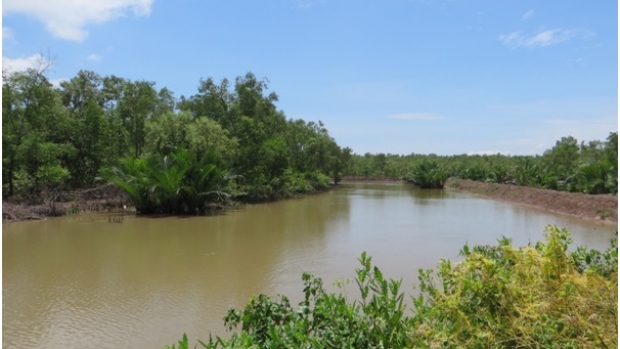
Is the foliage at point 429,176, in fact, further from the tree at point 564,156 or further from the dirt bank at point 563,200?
the tree at point 564,156

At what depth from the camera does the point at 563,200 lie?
19203 millimetres

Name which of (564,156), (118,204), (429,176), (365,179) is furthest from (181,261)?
(365,179)

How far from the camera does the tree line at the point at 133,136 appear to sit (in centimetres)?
1572

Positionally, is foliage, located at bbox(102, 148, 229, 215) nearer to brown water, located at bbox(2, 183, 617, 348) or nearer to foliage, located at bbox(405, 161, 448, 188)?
brown water, located at bbox(2, 183, 617, 348)

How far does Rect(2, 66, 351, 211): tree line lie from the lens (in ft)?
51.6

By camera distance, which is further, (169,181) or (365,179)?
(365,179)

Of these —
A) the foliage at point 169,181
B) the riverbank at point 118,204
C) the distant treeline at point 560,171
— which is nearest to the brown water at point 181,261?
the riverbank at point 118,204

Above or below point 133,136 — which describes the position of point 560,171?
below

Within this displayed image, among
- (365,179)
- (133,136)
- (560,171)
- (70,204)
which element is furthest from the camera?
(365,179)

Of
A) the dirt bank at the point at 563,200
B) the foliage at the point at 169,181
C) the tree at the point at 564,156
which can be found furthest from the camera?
the tree at the point at 564,156

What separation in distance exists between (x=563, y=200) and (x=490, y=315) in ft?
64.0

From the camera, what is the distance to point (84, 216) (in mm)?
14984

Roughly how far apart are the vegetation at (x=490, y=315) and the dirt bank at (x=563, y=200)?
14.8 m

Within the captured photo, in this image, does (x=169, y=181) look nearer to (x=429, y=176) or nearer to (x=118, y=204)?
(x=118, y=204)
